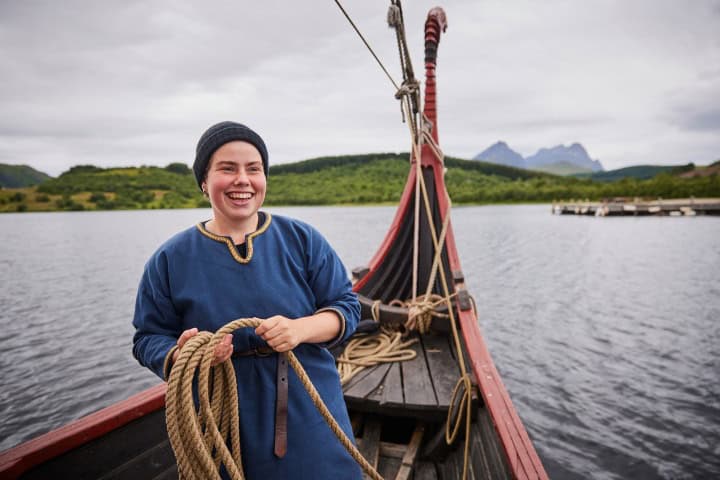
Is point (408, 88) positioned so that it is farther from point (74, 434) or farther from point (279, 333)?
point (74, 434)

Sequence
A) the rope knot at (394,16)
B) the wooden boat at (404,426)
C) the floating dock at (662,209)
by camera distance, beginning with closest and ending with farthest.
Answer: the wooden boat at (404,426)
the rope knot at (394,16)
the floating dock at (662,209)

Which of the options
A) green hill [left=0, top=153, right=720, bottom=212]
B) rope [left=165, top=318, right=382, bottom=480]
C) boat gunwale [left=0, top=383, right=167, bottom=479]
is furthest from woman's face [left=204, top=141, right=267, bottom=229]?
green hill [left=0, top=153, right=720, bottom=212]

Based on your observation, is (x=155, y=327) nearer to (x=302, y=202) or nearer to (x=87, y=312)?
(x=87, y=312)

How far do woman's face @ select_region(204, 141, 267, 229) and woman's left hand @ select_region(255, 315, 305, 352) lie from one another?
1.19ft

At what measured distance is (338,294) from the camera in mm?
1371

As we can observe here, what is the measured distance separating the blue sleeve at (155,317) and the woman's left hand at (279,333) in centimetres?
30

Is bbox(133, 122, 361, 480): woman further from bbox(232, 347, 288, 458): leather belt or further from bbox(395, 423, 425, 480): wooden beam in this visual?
bbox(395, 423, 425, 480): wooden beam

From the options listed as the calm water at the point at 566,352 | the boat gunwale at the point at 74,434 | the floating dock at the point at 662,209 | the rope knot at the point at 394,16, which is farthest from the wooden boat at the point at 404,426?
the floating dock at the point at 662,209

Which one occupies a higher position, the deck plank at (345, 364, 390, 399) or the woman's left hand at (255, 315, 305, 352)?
the woman's left hand at (255, 315, 305, 352)

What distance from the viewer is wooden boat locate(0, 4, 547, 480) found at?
1.82 meters

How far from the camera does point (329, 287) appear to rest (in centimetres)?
Answer: 136

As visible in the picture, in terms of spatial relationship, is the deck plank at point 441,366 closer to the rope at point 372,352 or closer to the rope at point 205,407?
the rope at point 372,352

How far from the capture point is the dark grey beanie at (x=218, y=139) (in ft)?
3.98

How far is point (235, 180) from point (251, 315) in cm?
43
